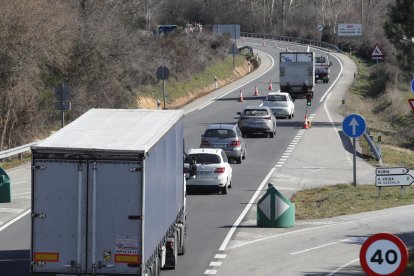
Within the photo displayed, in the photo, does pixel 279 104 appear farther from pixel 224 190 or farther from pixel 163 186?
pixel 163 186

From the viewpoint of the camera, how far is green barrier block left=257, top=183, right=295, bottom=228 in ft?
79.1

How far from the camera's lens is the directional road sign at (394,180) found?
26.0 m

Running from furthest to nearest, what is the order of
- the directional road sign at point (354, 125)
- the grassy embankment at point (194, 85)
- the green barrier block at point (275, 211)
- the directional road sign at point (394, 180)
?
the grassy embankment at point (194, 85) → the directional road sign at point (354, 125) → the directional road sign at point (394, 180) → the green barrier block at point (275, 211)

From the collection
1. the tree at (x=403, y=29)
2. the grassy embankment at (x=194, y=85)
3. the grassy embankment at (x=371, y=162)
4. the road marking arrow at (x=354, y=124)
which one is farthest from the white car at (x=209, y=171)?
the grassy embankment at (x=194, y=85)

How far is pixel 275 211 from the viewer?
2416 cm

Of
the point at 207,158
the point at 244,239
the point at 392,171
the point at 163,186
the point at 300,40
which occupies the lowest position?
the point at 244,239

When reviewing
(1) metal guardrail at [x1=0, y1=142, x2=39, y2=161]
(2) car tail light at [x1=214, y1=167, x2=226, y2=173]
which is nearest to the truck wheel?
(2) car tail light at [x1=214, y1=167, x2=226, y2=173]

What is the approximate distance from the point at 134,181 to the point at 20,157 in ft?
74.9

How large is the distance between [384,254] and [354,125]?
1752cm

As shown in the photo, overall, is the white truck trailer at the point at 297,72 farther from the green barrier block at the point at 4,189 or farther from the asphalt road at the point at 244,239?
the green barrier block at the point at 4,189

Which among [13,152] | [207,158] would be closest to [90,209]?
[207,158]

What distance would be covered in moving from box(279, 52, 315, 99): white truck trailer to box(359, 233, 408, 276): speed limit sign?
52.6 metres

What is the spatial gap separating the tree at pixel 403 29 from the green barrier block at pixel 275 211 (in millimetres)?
25605

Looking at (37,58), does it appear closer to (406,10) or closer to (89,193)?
(406,10)
